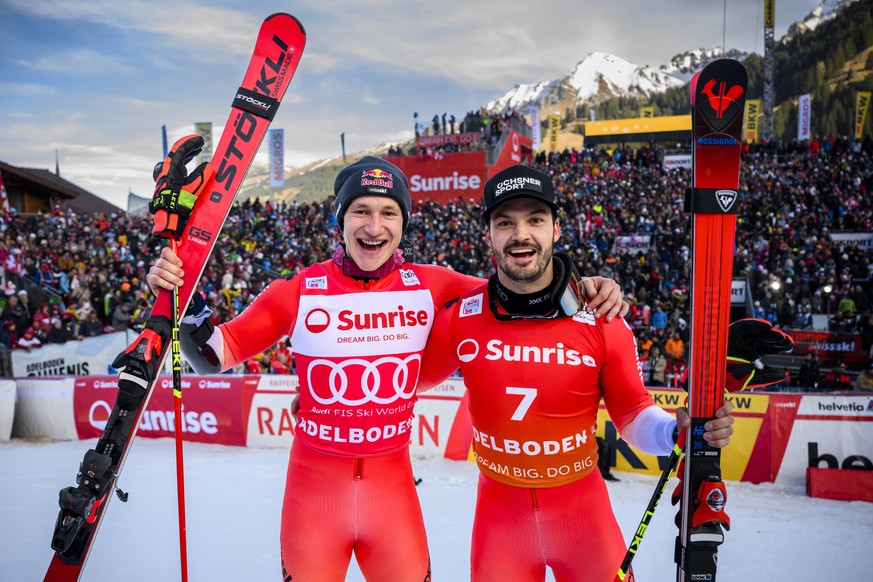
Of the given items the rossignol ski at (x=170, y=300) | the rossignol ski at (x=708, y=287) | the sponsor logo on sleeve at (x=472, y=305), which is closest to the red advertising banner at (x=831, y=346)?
the rossignol ski at (x=708, y=287)

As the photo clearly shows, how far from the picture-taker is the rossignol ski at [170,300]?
3061 mm

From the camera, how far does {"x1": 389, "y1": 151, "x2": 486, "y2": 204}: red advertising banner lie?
84.3 ft

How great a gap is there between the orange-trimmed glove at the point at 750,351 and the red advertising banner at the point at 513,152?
23241 mm

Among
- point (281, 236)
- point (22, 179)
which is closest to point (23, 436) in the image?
point (281, 236)

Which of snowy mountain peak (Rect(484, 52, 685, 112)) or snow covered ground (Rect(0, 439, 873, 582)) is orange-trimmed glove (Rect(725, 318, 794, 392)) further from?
snowy mountain peak (Rect(484, 52, 685, 112))

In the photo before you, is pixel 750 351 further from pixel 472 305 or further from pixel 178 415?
pixel 178 415

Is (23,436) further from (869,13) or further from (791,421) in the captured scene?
(869,13)

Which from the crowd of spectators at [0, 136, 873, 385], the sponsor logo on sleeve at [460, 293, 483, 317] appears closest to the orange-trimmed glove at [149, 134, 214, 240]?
the sponsor logo on sleeve at [460, 293, 483, 317]

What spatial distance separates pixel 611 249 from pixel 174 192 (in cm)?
1808

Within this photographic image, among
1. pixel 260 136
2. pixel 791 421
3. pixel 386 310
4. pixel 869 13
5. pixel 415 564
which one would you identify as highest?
pixel 869 13

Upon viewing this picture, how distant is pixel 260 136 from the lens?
150 inches

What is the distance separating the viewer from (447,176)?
2612cm

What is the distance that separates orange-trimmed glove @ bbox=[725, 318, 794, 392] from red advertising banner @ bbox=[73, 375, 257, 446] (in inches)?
322

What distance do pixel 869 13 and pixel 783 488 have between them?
291ft
